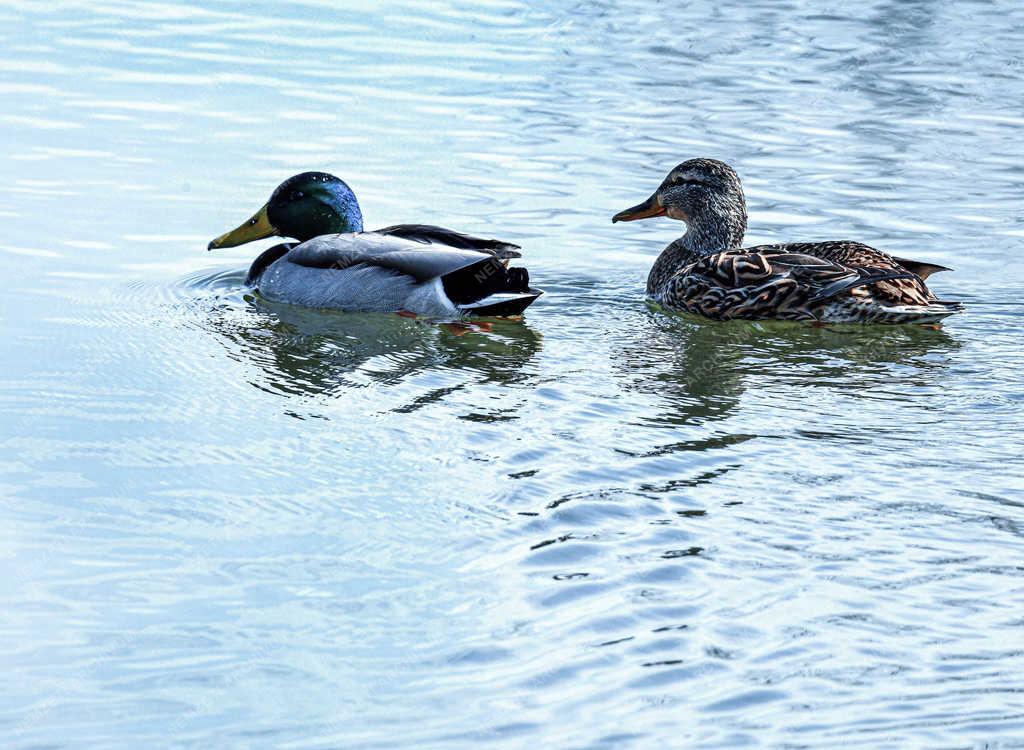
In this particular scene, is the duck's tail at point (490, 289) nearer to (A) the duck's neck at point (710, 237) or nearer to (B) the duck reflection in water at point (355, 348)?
(B) the duck reflection in water at point (355, 348)

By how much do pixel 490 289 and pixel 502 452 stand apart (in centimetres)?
274

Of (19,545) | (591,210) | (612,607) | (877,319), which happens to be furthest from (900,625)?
(591,210)

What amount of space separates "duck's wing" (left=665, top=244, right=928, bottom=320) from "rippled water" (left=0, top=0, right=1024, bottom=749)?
155mm

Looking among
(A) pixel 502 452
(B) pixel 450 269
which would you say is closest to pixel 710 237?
(B) pixel 450 269

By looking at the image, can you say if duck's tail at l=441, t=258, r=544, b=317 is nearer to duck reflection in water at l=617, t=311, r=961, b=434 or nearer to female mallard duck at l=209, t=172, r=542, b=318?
female mallard duck at l=209, t=172, r=542, b=318

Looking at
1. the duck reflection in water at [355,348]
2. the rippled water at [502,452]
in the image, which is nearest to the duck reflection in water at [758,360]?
the rippled water at [502,452]

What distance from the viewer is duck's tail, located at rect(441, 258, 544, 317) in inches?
373

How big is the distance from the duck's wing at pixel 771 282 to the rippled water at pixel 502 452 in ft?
0.51

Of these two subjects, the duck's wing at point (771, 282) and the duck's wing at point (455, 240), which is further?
the duck's wing at point (455, 240)

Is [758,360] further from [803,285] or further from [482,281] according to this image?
[482,281]

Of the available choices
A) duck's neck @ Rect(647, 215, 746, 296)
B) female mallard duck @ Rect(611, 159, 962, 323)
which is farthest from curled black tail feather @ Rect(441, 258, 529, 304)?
duck's neck @ Rect(647, 215, 746, 296)

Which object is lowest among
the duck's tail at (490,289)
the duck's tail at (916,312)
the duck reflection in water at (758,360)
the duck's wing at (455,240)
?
the duck reflection in water at (758,360)

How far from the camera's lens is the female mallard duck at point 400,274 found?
955 centimetres

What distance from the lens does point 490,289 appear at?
953cm
